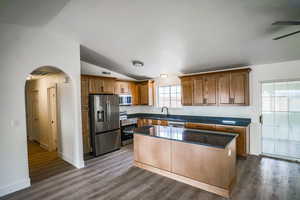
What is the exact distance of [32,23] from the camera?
2.83 metres

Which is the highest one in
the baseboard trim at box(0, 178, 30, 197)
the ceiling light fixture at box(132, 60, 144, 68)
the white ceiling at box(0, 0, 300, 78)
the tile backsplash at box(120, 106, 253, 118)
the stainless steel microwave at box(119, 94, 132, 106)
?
the white ceiling at box(0, 0, 300, 78)

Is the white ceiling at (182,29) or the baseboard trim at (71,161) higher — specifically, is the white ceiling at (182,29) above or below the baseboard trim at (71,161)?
above

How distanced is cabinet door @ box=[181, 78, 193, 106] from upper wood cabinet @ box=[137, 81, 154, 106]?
4.91ft

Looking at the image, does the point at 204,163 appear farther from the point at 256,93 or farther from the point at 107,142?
the point at 107,142

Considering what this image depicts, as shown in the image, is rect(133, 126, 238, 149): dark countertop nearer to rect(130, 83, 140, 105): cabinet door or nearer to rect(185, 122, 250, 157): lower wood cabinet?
rect(185, 122, 250, 157): lower wood cabinet

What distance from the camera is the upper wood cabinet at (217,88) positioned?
13.4 ft

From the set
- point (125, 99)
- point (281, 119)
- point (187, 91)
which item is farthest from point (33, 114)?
point (281, 119)

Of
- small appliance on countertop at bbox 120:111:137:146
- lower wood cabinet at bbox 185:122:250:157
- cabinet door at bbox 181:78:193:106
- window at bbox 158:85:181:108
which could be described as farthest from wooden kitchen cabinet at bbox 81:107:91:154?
lower wood cabinet at bbox 185:122:250:157

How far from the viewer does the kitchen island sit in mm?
2473

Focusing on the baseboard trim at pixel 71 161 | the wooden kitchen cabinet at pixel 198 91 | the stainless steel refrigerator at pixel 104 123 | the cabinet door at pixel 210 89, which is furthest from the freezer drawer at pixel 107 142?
the cabinet door at pixel 210 89

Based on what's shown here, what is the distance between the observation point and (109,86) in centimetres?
497

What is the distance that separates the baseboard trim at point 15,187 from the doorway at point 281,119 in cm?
566

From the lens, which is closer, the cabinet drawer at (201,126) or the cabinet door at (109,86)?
the cabinet drawer at (201,126)

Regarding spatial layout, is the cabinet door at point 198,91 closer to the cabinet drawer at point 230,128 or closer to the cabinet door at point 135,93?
the cabinet drawer at point 230,128
